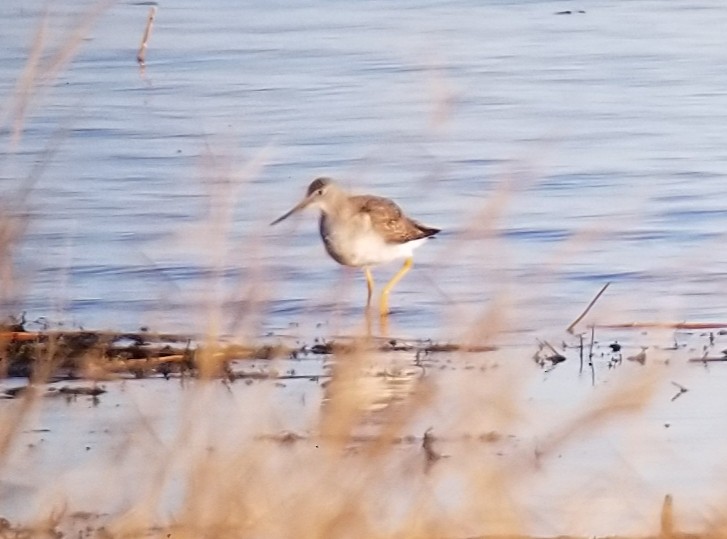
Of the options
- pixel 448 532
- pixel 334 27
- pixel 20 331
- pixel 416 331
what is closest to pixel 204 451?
pixel 448 532

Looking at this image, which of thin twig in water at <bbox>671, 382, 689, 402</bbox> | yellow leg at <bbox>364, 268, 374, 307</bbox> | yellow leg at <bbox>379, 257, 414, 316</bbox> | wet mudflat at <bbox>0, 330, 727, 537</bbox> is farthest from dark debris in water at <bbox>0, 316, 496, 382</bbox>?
yellow leg at <bbox>364, 268, 374, 307</bbox>

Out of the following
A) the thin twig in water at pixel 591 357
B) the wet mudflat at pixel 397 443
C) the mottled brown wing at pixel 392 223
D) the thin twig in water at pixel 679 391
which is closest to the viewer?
the wet mudflat at pixel 397 443

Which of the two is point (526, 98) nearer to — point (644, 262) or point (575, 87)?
point (575, 87)

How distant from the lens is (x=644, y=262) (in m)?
9.20

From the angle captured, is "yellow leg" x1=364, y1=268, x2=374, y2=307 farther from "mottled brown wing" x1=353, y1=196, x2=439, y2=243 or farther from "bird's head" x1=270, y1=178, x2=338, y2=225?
"bird's head" x1=270, y1=178, x2=338, y2=225

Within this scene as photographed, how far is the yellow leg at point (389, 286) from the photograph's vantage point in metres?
8.57

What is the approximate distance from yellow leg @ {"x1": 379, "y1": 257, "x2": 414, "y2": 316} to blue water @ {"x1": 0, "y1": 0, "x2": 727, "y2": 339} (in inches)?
3.5

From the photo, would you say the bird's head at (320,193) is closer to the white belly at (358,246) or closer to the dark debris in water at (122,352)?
the white belly at (358,246)

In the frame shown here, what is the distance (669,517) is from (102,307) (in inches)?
173

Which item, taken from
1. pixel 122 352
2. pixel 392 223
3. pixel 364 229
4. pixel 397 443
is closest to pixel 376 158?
pixel 397 443

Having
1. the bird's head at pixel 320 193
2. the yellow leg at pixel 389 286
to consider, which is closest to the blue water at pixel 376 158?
the yellow leg at pixel 389 286

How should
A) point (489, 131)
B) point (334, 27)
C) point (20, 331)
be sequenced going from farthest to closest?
point (334, 27) → point (489, 131) → point (20, 331)

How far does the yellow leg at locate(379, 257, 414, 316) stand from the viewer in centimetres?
857

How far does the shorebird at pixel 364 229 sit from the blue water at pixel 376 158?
15cm
